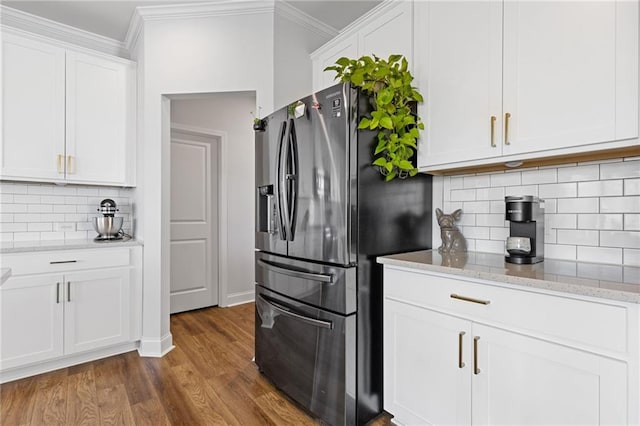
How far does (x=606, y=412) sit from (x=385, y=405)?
0.97 meters

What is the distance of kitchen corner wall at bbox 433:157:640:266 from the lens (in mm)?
1520

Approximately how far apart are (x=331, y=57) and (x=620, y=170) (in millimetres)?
1903

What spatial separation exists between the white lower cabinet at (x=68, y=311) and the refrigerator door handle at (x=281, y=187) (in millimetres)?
1468

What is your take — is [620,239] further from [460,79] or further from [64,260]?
[64,260]

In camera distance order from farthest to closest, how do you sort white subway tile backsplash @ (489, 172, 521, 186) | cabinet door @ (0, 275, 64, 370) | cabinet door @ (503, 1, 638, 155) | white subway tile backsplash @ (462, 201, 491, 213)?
1. cabinet door @ (0, 275, 64, 370)
2. white subway tile backsplash @ (462, 201, 491, 213)
3. white subway tile backsplash @ (489, 172, 521, 186)
4. cabinet door @ (503, 1, 638, 155)

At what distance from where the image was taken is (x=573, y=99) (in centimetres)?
139

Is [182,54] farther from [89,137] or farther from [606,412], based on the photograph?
[606,412]

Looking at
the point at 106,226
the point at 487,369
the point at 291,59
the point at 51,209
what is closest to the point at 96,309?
the point at 106,226

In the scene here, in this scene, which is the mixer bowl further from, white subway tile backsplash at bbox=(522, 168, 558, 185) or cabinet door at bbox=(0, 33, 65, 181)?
white subway tile backsplash at bbox=(522, 168, 558, 185)

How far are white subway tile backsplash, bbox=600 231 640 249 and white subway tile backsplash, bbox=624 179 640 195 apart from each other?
6.8 inches

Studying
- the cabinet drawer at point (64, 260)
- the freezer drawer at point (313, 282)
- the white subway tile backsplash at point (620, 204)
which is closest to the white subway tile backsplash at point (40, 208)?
the cabinet drawer at point (64, 260)

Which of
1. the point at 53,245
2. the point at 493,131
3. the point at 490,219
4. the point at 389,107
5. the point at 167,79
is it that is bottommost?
the point at 53,245

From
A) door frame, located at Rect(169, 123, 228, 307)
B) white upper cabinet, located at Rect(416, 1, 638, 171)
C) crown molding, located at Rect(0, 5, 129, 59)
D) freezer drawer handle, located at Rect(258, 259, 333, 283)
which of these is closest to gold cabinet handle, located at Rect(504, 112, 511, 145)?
white upper cabinet, located at Rect(416, 1, 638, 171)

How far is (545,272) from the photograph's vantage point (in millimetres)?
1358
